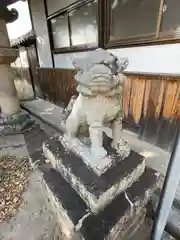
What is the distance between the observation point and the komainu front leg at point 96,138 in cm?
67


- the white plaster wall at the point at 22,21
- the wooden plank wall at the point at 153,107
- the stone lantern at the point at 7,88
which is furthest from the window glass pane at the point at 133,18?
the white plaster wall at the point at 22,21

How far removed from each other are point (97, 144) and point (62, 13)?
2873 mm

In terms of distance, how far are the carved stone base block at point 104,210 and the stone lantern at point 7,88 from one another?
1606 mm

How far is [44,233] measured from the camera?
1035mm

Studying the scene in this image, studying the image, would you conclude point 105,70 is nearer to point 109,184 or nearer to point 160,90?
point 109,184

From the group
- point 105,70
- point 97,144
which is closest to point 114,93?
point 105,70

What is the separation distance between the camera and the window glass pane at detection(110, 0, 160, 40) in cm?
158

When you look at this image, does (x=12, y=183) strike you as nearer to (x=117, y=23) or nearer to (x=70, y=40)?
(x=117, y=23)

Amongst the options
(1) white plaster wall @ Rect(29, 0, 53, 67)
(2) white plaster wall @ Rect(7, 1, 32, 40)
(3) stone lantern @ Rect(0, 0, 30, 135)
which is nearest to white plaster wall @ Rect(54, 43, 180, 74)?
(3) stone lantern @ Rect(0, 0, 30, 135)

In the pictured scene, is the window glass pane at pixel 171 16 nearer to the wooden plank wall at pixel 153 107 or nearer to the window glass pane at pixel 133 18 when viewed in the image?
the window glass pane at pixel 133 18

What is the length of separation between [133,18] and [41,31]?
2.50 m

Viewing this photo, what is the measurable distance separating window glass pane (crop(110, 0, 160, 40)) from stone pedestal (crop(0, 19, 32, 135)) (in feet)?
4.43

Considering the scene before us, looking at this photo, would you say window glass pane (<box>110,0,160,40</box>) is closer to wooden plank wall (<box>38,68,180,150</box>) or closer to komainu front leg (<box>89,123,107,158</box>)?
wooden plank wall (<box>38,68,180,150</box>)

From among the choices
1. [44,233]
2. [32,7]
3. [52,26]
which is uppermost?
[32,7]
